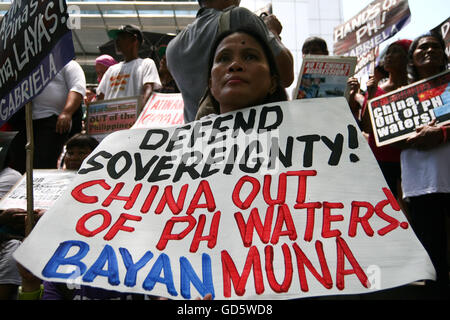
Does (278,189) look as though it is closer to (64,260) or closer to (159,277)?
(159,277)

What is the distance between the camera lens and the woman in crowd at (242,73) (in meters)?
1.44

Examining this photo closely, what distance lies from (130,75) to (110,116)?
1.41 ft

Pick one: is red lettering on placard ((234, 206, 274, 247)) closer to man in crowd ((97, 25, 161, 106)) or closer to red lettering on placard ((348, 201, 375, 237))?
red lettering on placard ((348, 201, 375, 237))

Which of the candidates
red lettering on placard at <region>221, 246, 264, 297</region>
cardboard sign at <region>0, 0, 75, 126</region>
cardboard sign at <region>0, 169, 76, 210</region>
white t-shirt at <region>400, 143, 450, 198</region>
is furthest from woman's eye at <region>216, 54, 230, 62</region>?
white t-shirt at <region>400, 143, 450, 198</region>

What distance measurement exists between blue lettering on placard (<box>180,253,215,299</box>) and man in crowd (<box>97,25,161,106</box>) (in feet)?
7.90

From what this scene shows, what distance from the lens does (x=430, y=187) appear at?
88.7 inches

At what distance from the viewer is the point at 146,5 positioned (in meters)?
14.0

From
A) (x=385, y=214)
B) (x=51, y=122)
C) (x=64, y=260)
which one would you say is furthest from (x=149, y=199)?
(x=51, y=122)

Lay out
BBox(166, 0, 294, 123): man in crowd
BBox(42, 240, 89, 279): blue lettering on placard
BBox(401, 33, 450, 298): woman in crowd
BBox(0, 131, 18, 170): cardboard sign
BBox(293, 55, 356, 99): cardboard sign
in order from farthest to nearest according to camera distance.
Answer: BBox(0, 131, 18, 170): cardboard sign, BBox(293, 55, 356, 99): cardboard sign, BBox(401, 33, 450, 298): woman in crowd, BBox(166, 0, 294, 123): man in crowd, BBox(42, 240, 89, 279): blue lettering on placard

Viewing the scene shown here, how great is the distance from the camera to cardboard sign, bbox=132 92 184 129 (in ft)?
9.43

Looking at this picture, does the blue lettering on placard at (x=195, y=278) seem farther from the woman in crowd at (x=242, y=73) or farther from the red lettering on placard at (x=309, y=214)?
the woman in crowd at (x=242, y=73)
